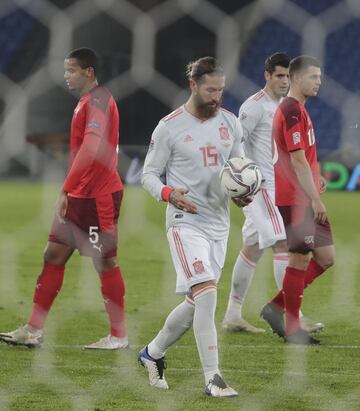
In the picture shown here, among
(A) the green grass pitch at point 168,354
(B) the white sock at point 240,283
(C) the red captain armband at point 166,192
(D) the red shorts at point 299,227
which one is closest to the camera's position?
(A) the green grass pitch at point 168,354

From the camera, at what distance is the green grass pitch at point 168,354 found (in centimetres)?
349

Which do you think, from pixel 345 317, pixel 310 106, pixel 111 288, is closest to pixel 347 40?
pixel 310 106

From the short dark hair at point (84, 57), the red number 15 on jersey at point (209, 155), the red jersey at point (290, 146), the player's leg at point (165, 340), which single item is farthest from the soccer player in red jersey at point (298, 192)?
the player's leg at point (165, 340)

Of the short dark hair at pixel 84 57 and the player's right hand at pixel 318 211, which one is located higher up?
the short dark hair at pixel 84 57

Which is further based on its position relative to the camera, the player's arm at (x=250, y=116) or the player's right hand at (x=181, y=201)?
the player's arm at (x=250, y=116)

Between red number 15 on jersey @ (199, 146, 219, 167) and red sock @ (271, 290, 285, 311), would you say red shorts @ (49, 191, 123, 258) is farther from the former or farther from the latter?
red sock @ (271, 290, 285, 311)

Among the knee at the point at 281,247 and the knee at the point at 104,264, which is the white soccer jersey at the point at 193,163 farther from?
the knee at the point at 281,247

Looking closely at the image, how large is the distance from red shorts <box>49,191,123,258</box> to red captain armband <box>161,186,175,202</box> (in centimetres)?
93

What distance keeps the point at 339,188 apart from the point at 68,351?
529 inches

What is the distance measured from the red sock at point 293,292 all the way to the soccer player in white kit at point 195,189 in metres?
0.98

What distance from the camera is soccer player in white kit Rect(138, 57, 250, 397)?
12.1ft

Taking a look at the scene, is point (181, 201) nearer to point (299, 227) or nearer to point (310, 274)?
point (299, 227)

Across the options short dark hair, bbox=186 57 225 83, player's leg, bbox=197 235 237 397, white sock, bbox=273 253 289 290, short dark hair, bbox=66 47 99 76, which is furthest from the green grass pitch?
short dark hair, bbox=66 47 99 76

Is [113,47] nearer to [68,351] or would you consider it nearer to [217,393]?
[68,351]
